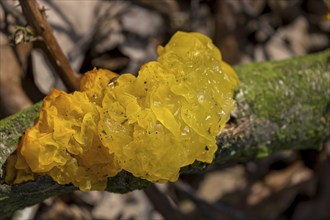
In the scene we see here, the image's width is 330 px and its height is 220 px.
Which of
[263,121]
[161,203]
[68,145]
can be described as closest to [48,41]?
[68,145]

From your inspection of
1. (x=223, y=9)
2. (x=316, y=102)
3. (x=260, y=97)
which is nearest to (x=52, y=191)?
(x=260, y=97)

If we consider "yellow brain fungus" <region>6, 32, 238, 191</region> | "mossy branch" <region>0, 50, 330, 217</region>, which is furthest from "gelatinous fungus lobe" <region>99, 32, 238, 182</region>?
"mossy branch" <region>0, 50, 330, 217</region>

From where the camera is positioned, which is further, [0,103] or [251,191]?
[251,191]

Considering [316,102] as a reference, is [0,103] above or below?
above

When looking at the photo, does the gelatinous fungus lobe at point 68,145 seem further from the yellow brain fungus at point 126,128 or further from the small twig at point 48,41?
the small twig at point 48,41

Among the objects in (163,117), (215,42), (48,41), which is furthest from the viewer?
(215,42)

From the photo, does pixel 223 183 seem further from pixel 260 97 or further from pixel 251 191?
pixel 260 97

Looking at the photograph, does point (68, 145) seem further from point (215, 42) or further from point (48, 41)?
point (215, 42)
